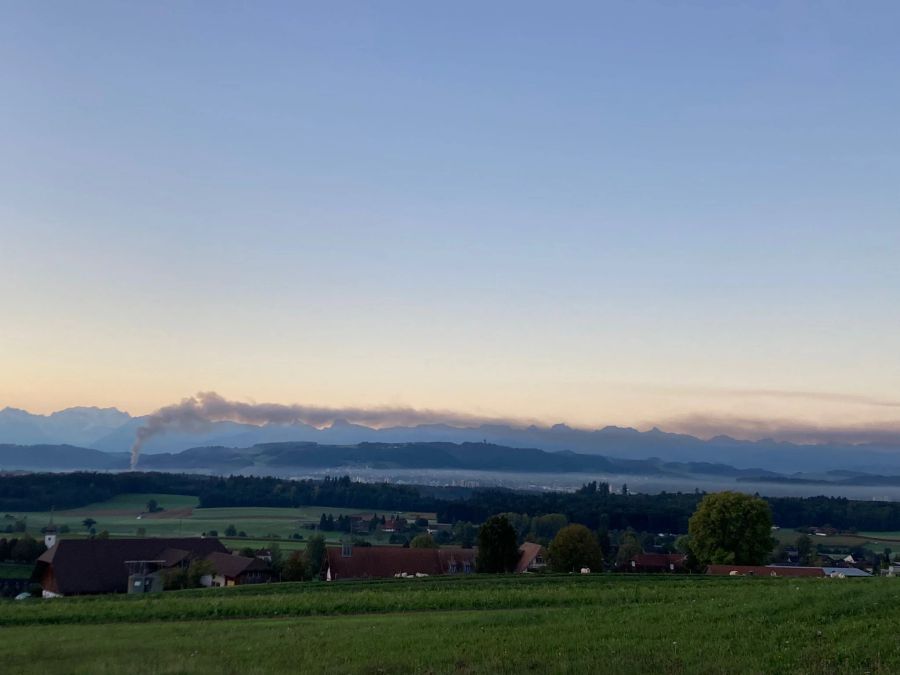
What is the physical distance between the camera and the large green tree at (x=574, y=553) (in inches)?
2482

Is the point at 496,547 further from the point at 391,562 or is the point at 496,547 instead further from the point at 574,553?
the point at 391,562

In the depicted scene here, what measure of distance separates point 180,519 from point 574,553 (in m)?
89.1

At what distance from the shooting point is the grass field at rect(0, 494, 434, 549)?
114 m

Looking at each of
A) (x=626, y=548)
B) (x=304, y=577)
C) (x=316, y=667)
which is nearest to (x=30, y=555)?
(x=304, y=577)

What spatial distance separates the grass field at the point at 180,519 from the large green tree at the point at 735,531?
164 feet

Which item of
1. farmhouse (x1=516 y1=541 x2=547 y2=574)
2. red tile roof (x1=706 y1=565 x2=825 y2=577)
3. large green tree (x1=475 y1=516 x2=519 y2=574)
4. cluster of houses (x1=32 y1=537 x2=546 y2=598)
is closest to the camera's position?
red tile roof (x1=706 y1=565 x2=825 y2=577)

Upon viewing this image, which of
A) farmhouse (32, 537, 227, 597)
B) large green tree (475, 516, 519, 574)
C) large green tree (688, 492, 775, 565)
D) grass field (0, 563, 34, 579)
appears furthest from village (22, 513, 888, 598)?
grass field (0, 563, 34, 579)

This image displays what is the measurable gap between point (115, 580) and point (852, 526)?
124m

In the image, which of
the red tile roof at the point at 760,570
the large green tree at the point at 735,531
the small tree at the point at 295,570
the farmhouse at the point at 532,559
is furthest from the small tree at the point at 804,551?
the small tree at the point at 295,570

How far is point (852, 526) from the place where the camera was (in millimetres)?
144250

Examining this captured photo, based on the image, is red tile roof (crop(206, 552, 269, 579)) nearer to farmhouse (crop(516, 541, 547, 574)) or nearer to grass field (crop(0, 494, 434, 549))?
farmhouse (crop(516, 541, 547, 574))

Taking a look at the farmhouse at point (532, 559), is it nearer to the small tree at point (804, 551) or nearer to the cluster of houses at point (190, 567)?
the cluster of houses at point (190, 567)

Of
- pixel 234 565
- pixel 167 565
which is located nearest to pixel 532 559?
pixel 234 565

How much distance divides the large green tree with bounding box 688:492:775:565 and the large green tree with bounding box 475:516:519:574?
46.5ft
